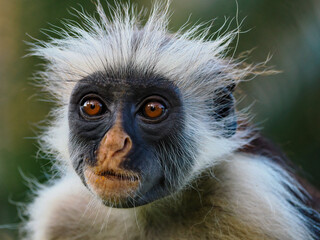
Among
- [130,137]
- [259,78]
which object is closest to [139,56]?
[130,137]

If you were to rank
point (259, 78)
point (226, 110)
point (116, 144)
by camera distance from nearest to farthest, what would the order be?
point (116, 144) < point (226, 110) < point (259, 78)

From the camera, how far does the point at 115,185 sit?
299 cm

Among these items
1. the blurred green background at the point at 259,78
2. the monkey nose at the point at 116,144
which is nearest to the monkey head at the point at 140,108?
the monkey nose at the point at 116,144

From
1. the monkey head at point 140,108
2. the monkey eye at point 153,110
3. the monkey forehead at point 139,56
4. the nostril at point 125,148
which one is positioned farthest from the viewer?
the monkey forehead at point 139,56

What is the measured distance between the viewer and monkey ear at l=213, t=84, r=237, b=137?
3623 mm

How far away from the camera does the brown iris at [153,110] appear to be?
10.7 feet

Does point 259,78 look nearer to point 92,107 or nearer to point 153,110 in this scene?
point 153,110

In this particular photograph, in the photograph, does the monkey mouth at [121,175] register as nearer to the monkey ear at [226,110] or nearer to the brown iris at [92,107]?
the brown iris at [92,107]

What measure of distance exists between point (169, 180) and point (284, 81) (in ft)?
8.66

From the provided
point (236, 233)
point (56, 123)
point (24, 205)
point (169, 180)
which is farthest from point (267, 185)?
point (24, 205)

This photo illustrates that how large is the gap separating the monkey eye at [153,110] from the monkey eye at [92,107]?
0.29m

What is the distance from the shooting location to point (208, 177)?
3588mm

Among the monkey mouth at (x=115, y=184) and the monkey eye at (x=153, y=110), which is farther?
the monkey eye at (x=153, y=110)

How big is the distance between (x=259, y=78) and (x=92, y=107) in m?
2.66
